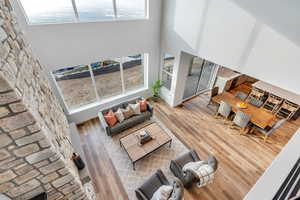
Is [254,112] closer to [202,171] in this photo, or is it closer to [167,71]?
[202,171]

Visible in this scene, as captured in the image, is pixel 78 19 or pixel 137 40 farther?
pixel 137 40

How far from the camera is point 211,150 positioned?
4.44 meters

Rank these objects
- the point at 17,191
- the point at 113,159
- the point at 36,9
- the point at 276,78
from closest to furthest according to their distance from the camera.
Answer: the point at 17,191
the point at 276,78
the point at 36,9
the point at 113,159

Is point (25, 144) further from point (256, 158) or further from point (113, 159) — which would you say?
point (256, 158)

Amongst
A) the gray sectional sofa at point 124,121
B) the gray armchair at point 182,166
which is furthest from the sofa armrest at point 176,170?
the gray sectional sofa at point 124,121

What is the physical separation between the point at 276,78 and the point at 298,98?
11.3ft

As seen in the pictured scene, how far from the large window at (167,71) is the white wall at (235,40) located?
1110 millimetres

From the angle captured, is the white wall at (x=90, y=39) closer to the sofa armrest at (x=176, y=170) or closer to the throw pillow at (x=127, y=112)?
the throw pillow at (x=127, y=112)

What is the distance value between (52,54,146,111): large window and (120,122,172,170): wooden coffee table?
7.16 feet

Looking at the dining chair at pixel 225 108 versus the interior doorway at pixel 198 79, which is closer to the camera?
the dining chair at pixel 225 108

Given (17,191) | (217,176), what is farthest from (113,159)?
(217,176)

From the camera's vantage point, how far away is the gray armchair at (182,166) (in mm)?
3138

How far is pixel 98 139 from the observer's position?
4.73 m

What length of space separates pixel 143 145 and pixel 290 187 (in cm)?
338
